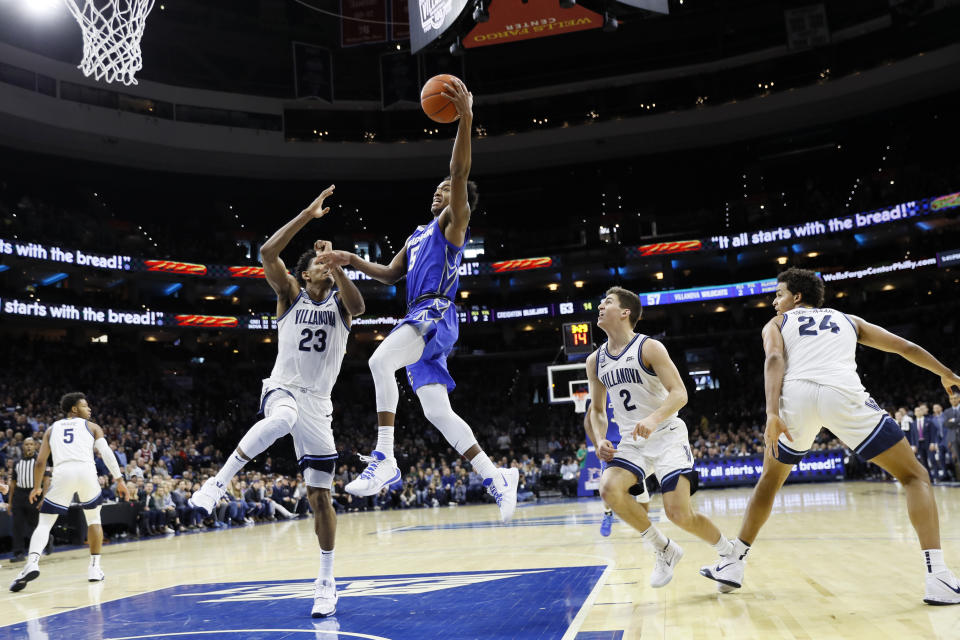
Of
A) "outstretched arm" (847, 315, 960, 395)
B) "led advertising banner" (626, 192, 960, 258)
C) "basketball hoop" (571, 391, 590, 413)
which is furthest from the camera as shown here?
"led advertising banner" (626, 192, 960, 258)

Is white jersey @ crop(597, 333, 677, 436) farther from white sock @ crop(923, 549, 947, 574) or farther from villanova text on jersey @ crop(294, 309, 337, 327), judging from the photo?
villanova text on jersey @ crop(294, 309, 337, 327)

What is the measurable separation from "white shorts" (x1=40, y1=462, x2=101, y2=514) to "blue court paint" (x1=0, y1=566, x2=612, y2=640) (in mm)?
2464

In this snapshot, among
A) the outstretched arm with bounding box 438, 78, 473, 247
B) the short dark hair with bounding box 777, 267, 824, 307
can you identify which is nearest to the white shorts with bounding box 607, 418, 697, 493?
the short dark hair with bounding box 777, 267, 824, 307

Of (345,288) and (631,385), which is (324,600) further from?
(631,385)

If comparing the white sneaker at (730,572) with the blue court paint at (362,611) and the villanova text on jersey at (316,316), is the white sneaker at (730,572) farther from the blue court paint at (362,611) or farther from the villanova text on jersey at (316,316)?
the villanova text on jersey at (316,316)

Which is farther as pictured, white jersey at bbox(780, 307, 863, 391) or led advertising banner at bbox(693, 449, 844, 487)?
led advertising banner at bbox(693, 449, 844, 487)

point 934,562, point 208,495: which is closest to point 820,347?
point 934,562

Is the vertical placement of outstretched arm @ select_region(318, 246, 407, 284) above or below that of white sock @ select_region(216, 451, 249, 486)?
above

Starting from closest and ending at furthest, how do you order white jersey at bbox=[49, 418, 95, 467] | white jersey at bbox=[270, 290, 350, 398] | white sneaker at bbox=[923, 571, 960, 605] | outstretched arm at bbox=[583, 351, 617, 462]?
white sneaker at bbox=[923, 571, 960, 605] < outstretched arm at bbox=[583, 351, 617, 462] < white jersey at bbox=[270, 290, 350, 398] < white jersey at bbox=[49, 418, 95, 467]

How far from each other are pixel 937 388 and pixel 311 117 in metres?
25.8

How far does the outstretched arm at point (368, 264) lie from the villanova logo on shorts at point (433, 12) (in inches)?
264

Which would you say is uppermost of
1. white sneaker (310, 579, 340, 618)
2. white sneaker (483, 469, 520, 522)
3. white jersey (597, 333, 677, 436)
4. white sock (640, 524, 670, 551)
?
white jersey (597, 333, 677, 436)

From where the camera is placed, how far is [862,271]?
111 ft

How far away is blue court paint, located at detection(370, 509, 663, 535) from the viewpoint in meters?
13.9
